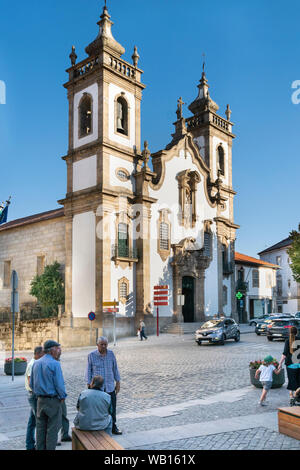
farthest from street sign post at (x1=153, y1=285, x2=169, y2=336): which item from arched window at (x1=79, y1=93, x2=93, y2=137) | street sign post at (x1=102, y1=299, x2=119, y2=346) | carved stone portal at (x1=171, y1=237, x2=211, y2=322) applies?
arched window at (x1=79, y1=93, x2=93, y2=137)

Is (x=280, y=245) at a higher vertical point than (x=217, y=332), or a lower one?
higher

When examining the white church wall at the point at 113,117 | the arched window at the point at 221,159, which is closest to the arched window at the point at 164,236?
the white church wall at the point at 113,117

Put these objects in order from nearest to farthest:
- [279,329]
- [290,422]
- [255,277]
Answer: [290,422] < [279,329] < [255,277]

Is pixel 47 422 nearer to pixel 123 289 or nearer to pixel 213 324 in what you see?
pixel 213 324

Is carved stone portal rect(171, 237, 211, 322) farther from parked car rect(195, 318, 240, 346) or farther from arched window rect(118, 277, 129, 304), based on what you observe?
parked car rect(195, 318, 240, 346)

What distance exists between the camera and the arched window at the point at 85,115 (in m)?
34.8

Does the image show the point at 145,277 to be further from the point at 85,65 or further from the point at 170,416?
the point at 170,416

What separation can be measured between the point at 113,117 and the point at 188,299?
612 inches

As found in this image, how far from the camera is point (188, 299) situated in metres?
38.7

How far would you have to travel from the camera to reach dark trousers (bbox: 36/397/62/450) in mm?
6430

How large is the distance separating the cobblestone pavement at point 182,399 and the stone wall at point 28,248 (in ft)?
55.7

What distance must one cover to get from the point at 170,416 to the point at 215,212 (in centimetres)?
3430

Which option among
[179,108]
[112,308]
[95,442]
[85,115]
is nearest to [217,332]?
[112,308]
